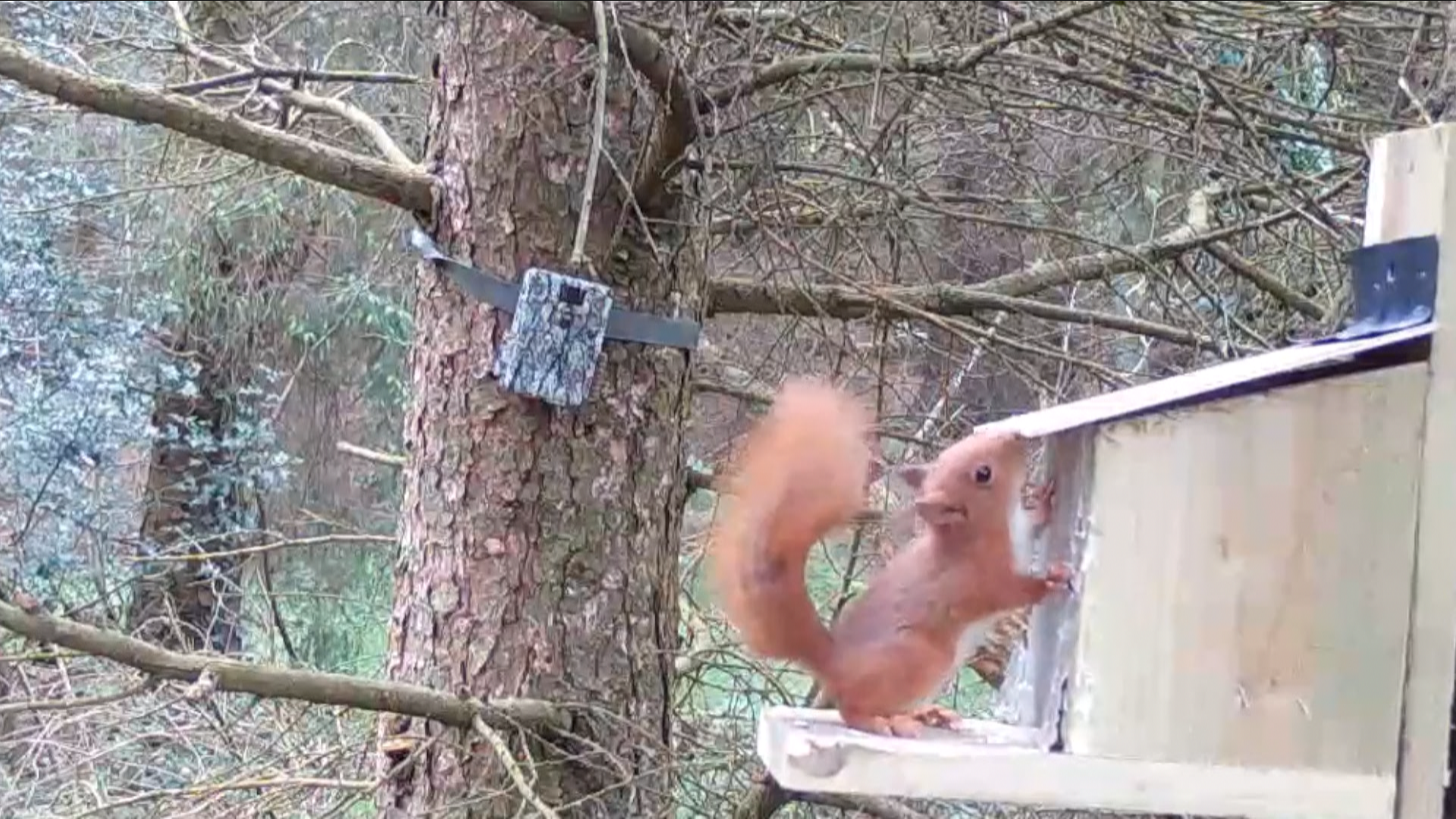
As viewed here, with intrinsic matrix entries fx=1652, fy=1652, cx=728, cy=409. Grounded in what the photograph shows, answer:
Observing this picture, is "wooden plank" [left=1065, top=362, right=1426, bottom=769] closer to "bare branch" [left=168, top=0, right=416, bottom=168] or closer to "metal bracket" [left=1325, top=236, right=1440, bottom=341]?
"metal bracket" [left=1325, top=236, right=1440, bottom=341]

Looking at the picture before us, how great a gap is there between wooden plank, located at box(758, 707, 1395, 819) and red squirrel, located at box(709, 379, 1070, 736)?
4 cm

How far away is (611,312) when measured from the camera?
68.7 inches

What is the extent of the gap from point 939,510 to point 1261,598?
0.18 meters

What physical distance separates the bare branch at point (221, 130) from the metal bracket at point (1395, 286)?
3.65ft

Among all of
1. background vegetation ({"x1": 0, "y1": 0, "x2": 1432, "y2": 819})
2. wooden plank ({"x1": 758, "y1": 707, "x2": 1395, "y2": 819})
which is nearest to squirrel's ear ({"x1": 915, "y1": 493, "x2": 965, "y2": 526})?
wooden plank ({"x1": 758, "y1": 707, "x2": 1395, "y2": 819})

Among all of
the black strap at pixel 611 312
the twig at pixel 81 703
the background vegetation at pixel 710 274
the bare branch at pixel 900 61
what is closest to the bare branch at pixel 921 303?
the background vegetation at pixel 710 274

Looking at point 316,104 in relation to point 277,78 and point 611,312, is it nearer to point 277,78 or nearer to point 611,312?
point 277,78

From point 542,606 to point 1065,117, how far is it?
2.95 feet

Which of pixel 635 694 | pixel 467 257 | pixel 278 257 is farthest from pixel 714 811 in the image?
pixel 278 257

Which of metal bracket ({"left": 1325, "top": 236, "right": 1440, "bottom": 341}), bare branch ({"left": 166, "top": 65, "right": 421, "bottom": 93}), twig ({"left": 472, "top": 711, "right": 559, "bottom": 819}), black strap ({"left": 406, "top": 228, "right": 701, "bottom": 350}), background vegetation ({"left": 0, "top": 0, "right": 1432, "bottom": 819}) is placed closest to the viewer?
metal bracket ({"left": 1325, "top": 236, "right": 1440, "bottom": 341})

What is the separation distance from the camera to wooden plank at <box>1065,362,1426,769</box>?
86 centimetres

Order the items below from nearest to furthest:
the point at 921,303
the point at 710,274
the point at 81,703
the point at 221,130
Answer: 1. the point at 81,703
2. the point at 221,130
3. the point at 921,303
4. the point at 710,274

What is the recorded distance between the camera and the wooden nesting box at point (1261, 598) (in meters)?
0.86

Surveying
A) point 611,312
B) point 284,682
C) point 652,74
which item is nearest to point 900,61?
point 652,74
